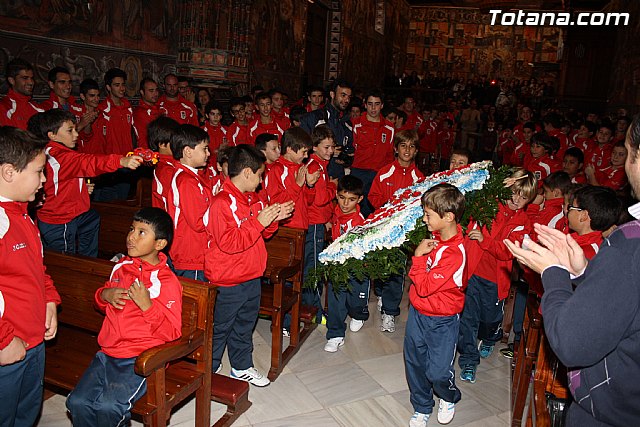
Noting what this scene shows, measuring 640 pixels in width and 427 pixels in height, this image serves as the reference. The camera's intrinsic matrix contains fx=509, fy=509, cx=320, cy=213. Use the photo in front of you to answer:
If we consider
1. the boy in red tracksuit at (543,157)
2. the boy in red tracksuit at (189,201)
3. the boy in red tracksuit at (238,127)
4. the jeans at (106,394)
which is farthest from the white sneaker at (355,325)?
the boy in red tracksuit at (238,127)

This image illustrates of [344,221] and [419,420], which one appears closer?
[419,420]

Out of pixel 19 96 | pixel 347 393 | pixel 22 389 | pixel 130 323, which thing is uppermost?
pixel 19 96

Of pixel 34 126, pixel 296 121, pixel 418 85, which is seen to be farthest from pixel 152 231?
pixel 418 85

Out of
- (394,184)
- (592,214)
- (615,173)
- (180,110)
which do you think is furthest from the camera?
(180,110)

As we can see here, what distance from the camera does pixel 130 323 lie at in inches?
115

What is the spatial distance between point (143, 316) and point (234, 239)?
2.95ft

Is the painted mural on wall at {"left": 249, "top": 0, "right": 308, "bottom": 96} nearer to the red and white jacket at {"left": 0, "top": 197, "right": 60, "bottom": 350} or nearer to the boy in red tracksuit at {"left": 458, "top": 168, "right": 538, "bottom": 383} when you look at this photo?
the boy in red tracksuit at {"left": 458, "top": 168, "right": 538, "bottom": 383}

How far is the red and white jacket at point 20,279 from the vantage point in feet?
8.27

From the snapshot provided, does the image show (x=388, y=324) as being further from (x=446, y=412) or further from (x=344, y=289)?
(x=446, y=412)

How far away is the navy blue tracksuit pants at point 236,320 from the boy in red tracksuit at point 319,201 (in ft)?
3.95

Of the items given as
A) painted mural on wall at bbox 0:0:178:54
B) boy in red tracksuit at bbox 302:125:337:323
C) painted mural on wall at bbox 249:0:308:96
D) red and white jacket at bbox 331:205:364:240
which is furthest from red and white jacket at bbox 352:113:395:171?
painted mural on wall at bbox 249:0:308:96

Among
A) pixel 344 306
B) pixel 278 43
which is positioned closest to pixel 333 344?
pixel 344 306

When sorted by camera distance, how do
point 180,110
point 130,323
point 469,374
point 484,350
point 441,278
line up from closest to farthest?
point 130,323 < point 441,278 < point 469,374 < point 484,350 < point 180,110

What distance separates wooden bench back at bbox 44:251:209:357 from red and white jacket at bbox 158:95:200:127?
18.8 ft
